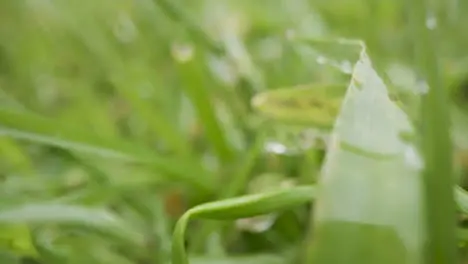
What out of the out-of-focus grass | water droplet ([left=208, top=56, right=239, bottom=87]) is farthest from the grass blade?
water droplet ([left=208, top=56, right=239, bottom=87])

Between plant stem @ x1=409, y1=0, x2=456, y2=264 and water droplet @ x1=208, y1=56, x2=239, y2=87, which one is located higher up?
water droplet @ x1=208, y1=56, x2=239, y2=87

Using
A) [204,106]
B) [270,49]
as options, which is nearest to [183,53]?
[204,106]

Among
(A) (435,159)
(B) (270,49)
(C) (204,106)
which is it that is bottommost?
(A) (435,159)

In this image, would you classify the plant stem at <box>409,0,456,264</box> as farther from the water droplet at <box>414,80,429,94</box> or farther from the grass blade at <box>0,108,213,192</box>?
the grass blade at <box>0,108,213,192</box>

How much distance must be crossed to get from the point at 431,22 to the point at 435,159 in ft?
0.18

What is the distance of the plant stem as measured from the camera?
0.92 feet

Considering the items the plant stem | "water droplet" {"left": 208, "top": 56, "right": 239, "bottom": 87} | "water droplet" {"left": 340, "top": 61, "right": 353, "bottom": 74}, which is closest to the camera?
the plant stem

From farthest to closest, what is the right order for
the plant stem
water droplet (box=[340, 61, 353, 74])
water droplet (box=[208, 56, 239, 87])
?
water droplet (box=[208, 56, 239, 87])
water droplet (box=[340, 61, 353, 74])
the plant stem

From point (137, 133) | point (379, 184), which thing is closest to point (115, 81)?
point (137, 133)

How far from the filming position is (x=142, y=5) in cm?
70

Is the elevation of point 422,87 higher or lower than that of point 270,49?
lower

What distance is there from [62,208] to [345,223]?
17 centimetres

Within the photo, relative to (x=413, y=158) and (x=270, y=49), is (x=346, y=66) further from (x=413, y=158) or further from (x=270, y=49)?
(x=270, y=49)

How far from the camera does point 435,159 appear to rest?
0.29 m
